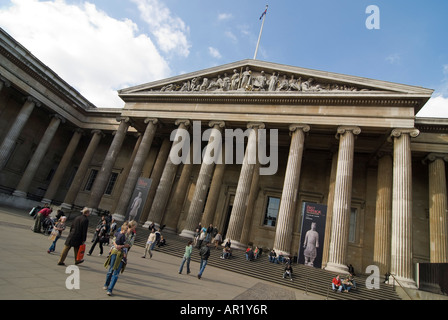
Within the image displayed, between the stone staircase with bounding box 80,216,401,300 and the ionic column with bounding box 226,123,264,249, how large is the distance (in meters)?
1.20

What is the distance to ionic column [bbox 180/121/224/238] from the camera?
17.8 m

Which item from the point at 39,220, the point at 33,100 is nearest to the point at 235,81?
the point at 39,220

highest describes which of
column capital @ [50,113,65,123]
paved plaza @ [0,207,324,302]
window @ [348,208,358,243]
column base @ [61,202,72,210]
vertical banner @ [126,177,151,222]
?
column capital @ [50,113,65,123]

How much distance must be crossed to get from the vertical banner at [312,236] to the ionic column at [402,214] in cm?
375

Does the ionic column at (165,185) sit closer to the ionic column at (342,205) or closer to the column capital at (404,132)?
the ionic column at (342,205)

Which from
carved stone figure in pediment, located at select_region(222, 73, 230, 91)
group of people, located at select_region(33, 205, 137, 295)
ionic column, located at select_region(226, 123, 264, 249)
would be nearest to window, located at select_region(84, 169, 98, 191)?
carved stone figure in pediment, located at select_region(222, 73, 230, 91)

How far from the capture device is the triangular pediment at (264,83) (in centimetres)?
1616

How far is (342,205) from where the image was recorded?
14547mm

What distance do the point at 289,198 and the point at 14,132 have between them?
79.2ft

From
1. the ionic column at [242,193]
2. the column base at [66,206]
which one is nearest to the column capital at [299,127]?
the ionic column at [242,193]

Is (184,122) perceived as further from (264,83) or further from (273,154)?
(273,154)

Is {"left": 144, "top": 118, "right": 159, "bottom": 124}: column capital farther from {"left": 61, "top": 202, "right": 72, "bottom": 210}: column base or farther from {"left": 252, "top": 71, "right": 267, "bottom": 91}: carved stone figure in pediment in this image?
{"left": 61, "top": 202, "right": 72, "bottom": 210}: column base
